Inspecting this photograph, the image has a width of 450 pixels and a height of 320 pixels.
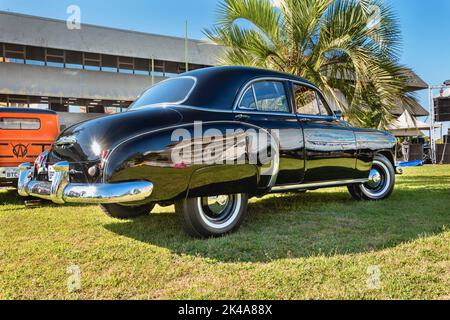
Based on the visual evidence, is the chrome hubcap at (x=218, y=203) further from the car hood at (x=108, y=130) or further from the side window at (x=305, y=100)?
the side window at (x=305, y=100)

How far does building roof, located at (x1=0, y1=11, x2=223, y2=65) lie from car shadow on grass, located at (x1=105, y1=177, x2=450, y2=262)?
47.5 feet

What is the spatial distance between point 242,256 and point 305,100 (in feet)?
8.69

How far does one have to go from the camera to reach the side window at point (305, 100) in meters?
4.86

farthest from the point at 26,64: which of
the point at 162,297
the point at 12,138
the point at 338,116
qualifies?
the point at 162,297

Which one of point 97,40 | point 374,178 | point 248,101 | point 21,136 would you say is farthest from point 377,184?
point 97,40

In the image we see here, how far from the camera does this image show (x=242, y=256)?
126 inches

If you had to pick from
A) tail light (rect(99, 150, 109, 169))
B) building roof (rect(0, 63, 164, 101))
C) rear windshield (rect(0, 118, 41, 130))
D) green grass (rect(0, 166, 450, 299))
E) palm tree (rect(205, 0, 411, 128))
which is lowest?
green grass (rect(0, 166, 450, 299))

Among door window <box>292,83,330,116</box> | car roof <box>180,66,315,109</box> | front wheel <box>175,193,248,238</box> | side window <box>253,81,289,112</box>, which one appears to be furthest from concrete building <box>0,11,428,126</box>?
front wheel <box>175,193,248,238</box>

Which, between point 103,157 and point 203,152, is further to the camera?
point 203,152

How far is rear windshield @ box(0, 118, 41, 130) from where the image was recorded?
6465 mm

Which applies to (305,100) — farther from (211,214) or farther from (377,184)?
(211,214)

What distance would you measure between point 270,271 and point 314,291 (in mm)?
435

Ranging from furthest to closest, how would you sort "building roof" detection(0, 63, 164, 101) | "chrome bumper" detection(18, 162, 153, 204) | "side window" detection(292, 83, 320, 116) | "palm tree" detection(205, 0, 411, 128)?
"building roof" detection(0, 63, 164, 101), "palm tree" detection(205, 0, 411, 128), "side window" detection(292, 83, 320, 116), "chrome bumper" detection(18, 162, 153, 204)

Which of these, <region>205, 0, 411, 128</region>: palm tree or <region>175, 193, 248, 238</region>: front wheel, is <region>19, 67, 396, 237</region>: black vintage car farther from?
<region>205, 0, 411, 128</region>: palm tree
